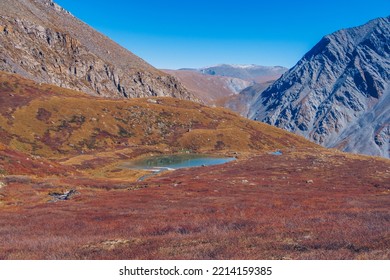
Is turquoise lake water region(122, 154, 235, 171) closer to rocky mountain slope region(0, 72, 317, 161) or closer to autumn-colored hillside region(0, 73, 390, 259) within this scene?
autumn-colored hillside region(0, 73, 390, 259)

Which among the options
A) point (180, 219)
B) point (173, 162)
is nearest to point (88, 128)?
point (173, 162)

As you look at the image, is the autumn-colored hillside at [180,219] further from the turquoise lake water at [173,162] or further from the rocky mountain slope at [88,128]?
the rocky mountain slope at [88,128]

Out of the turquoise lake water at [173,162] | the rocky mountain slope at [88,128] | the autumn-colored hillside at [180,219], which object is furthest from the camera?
the rocky mountain slope at [88,128]

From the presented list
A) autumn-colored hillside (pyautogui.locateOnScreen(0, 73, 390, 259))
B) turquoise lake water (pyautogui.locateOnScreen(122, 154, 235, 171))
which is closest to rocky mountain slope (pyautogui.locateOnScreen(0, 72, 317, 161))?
turquoise lake water (pyautogui.locateOnScreen(122, 154, 235, 171))

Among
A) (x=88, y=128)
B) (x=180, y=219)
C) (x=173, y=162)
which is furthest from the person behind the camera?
(x=88, y=128)

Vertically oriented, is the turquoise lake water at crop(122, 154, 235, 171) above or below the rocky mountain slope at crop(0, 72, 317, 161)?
below

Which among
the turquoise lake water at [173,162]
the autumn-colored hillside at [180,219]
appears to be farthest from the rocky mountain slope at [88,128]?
the autumn-colored hillside at [180,219]

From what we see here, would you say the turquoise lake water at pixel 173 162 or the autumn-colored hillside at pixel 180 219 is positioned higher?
the autumn-colored hillside at pixel 180 219

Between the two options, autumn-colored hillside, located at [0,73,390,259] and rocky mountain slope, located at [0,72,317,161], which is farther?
rocky mountain slope, located at [0,72,317,161]

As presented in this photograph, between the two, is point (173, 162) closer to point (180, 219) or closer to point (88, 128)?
point (88, 128)
